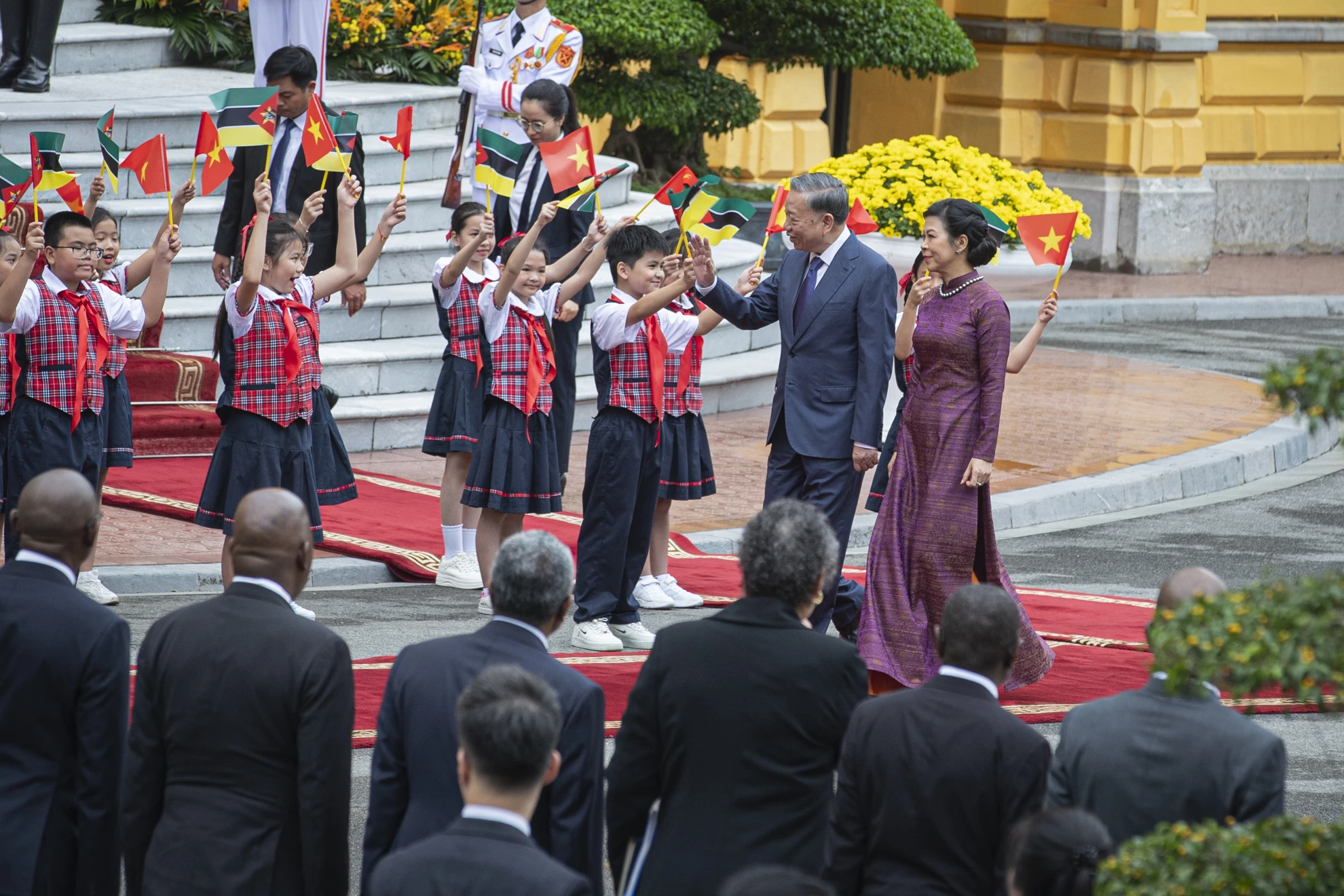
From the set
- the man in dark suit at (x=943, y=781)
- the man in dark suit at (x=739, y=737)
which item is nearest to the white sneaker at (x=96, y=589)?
the man in dark suit at (x=739, y=737)

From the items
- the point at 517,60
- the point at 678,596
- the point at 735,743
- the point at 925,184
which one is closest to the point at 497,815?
the point at 735,743

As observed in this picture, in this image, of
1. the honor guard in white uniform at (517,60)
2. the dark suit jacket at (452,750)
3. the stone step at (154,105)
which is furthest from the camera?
the stone step at (154,105)

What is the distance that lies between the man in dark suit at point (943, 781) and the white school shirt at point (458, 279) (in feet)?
15.7

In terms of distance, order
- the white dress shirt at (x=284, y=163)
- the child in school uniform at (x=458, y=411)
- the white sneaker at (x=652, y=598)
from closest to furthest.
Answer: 1. the white sneaker at (x=652, y=598)
2. the child in school uniform at (x=458, y=411)
3. the white dress shirt at (x=284, y=163)

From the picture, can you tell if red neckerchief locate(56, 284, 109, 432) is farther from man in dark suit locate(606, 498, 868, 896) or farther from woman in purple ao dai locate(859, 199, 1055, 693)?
man in dark suit locate(606, 498, 868, 896)

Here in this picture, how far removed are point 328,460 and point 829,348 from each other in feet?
7.00

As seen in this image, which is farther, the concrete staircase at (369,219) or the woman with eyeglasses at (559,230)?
the concrete staircase at (369,219)

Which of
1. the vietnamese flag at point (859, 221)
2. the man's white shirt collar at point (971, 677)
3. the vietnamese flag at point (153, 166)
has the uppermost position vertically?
the vietnamese flag at point (153, 166)

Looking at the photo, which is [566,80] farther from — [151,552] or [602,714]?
[602,714]

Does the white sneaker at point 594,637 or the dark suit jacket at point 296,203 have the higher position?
the dark suit jacket at point 296,203

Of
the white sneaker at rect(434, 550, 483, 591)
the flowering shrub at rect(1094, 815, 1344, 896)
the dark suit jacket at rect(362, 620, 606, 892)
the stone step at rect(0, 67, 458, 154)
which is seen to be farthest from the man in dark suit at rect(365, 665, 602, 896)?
the stone step at rect(0, 67, 458, 154)

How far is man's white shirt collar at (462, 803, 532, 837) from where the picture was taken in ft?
10.2

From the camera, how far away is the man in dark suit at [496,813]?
301 cm

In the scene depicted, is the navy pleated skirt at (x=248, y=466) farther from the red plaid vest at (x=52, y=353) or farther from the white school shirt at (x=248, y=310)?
the red plaid vest at (x=52, y=353)
